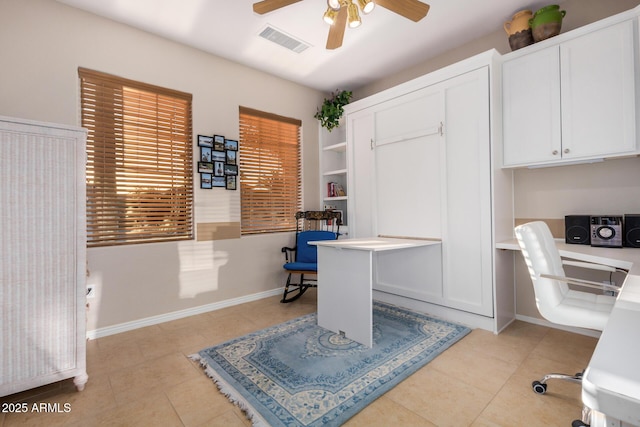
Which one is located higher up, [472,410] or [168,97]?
[168,97]

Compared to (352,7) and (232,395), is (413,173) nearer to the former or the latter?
(352,7)

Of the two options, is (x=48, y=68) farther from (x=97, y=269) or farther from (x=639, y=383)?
(x=639, y=383)

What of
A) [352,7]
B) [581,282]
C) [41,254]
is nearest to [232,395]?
[41,254]

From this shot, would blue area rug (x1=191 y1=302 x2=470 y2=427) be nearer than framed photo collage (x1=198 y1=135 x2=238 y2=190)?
Yes

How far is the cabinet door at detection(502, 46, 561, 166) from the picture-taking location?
8.29ft

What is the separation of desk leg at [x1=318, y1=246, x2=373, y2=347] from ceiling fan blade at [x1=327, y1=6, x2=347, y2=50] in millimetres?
1768

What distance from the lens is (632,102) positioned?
2188mm

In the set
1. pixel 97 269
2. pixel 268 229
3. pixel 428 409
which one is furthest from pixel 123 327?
pixel 428 409

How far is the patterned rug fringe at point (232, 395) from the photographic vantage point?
64.6 inches

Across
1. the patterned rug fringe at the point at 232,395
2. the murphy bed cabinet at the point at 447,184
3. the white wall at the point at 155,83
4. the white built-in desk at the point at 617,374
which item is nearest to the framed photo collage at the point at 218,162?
the white wall at the point at 155,83

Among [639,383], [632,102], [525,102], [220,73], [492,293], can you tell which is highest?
[220,73]

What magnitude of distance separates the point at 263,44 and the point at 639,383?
12.2ft

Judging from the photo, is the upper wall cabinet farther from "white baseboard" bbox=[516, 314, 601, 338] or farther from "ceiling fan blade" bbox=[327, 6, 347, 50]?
"ceiling fan blade" bbox=[327, 6, 347, 50]

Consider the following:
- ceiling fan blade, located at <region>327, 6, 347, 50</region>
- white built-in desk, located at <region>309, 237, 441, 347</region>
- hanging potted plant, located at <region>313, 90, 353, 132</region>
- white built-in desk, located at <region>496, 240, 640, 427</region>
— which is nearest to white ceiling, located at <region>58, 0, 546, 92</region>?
hanging potted plant, located at <region>313, 90, 353, 132</region>
